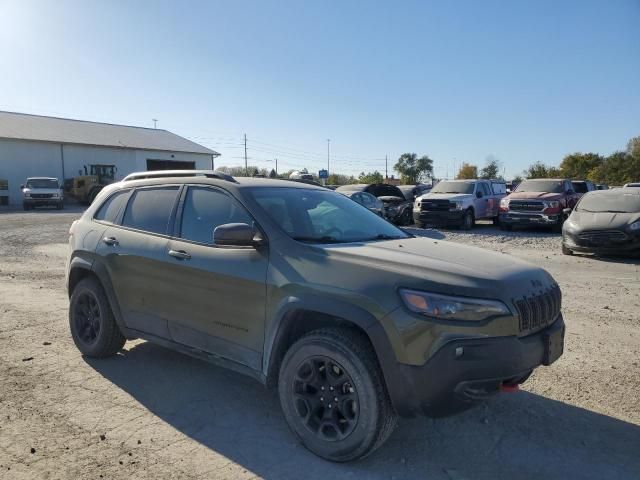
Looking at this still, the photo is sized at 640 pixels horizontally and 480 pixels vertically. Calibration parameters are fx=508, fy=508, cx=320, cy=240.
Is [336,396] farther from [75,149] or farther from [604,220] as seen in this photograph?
[75,149]

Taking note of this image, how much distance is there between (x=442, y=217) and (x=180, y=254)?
595 inches

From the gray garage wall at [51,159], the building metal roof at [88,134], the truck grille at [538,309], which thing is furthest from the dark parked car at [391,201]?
the building metal roof at [88,134]

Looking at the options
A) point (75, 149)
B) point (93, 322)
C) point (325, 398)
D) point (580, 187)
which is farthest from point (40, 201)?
point (325, 398)

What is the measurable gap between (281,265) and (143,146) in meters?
46.8

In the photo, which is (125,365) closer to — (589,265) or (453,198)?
(589,265)

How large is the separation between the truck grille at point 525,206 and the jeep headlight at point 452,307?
50.5ft

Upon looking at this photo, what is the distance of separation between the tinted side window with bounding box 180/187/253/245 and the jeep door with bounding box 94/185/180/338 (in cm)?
22

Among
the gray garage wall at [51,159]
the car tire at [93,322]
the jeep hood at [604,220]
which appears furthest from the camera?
the gray garage wall at [51,159]

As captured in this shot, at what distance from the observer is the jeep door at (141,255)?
4227mm

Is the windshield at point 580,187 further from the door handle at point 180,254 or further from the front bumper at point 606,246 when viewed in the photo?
the door handle at point 180,254

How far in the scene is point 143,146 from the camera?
46.6 meters

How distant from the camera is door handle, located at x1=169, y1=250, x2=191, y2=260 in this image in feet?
13.0

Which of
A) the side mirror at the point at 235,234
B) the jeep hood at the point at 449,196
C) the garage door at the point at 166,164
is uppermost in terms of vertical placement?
the garage door at the point at 166,164

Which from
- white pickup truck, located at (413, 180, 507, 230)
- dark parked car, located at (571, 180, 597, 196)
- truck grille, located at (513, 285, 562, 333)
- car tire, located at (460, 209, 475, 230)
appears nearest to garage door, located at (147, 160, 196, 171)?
white pickup truck, located at (413, 180, 507, 230)
